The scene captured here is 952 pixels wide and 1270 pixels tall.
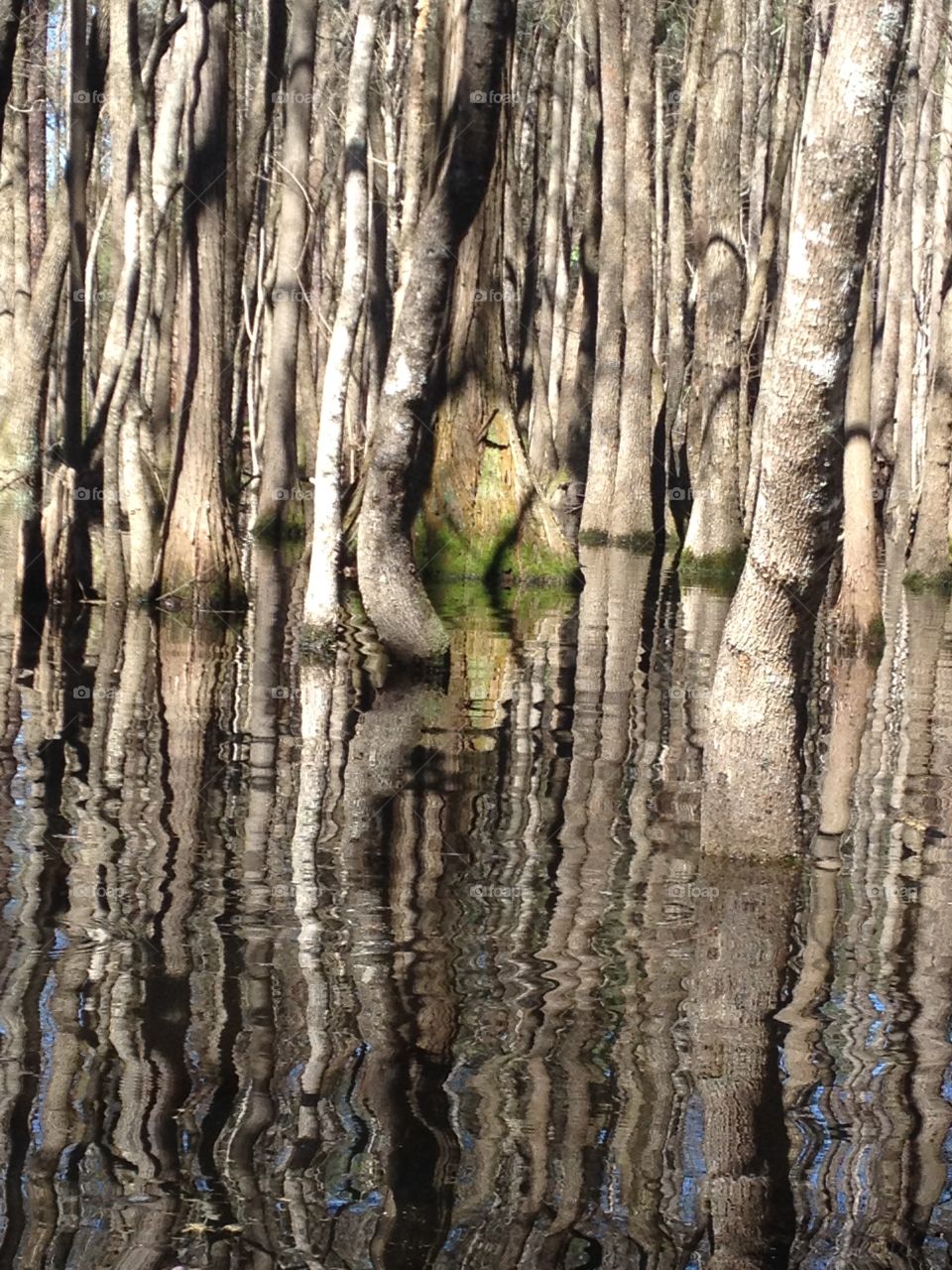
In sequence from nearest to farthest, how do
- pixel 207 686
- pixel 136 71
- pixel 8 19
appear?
pixel 8 19 → pixel 207 686 → pixel 136 71

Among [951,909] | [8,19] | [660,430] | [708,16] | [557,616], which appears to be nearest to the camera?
[951,909]

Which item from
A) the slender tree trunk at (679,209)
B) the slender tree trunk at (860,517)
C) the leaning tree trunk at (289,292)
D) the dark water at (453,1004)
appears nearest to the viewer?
the dark water at (453,1004)

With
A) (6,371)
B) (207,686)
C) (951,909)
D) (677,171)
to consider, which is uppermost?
(677,171)

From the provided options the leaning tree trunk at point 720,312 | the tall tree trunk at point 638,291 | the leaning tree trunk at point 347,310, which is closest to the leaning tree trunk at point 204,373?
the leaning tree trunk at point 347,310

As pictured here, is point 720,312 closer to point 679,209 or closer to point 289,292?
point 289,292

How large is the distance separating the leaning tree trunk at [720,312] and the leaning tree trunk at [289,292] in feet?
16.5

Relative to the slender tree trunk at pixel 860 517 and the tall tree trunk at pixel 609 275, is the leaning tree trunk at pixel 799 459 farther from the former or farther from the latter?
the tall tree trunk at pixel 609 275

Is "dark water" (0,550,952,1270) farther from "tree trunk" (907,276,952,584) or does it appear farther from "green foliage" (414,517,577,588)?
"tree trunk" (907,276,952,584)

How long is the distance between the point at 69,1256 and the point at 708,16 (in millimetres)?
21943

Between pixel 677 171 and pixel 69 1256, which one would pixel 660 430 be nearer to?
pixel 677 171

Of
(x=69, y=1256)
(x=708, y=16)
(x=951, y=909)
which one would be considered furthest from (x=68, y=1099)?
(x=708, y=16)

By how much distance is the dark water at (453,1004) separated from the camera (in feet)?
12.6

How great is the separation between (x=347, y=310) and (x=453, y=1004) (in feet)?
23.5

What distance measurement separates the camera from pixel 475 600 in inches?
674
